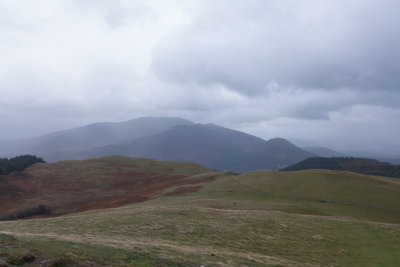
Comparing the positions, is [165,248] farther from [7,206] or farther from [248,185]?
[7,206]

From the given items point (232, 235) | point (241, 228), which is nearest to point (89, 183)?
point (241, 228)

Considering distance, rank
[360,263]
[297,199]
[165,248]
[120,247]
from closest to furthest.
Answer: [120,247], [165,248], [360,263], [297,199]

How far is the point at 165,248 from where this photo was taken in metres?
21.1

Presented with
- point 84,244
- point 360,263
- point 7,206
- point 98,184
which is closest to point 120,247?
point 84,244

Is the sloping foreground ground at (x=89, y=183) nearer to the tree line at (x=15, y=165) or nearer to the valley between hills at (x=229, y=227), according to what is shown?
the valley between hills at (x=229, y=227)

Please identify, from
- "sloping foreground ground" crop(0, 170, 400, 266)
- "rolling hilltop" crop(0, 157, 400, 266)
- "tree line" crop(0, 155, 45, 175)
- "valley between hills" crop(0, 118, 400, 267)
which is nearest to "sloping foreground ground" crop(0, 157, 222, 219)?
"valley between hills" crop(0, 118, 400, 267)

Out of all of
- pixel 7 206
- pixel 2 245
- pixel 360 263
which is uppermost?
pixel 2 245

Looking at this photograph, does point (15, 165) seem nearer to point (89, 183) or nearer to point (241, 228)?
point (89, 183)

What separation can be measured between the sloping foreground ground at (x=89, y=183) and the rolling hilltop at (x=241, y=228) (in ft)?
10.7

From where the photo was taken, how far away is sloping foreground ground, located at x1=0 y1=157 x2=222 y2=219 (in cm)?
6888

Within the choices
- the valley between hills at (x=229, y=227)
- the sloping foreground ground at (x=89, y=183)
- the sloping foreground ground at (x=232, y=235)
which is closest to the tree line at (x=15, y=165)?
the sloping foreground ground at (x=89, y=183)

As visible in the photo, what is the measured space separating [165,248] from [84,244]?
5791 millimetres

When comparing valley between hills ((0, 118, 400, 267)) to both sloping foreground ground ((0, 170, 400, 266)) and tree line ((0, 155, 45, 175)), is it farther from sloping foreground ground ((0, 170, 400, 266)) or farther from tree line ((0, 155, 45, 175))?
tree line ((0, 155, 45, 175))

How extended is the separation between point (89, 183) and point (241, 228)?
249ft
